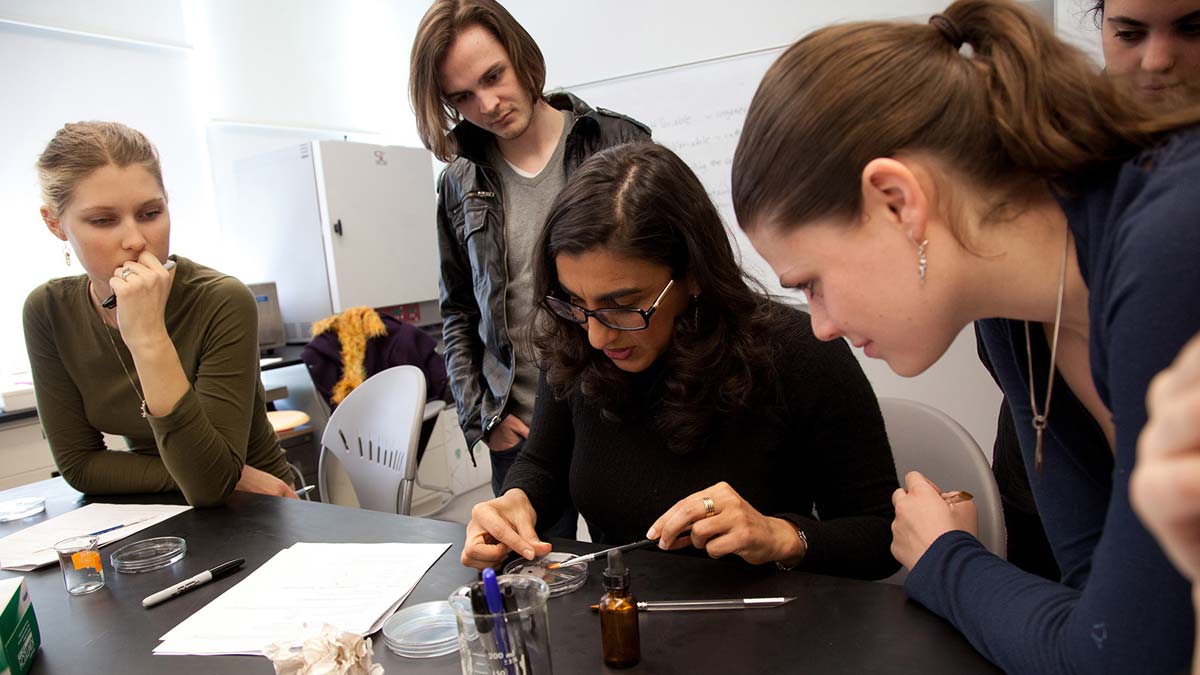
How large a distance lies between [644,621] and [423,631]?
0.86ft

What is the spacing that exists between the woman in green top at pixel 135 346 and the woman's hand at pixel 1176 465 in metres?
1.54

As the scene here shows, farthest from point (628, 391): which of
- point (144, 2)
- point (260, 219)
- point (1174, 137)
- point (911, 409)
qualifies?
point (144, 2)

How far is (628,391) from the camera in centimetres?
133

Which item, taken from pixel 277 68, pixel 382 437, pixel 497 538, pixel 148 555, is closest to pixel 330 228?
pixel 277 68

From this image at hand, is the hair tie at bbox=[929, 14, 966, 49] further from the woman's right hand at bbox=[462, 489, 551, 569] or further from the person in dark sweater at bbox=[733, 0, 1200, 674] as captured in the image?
the woman's right hand at bbox=[462, 489, 551, 569]

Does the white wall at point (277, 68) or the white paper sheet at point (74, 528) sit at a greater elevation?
the white wall at point (277, 68)

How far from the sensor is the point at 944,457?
129 cm

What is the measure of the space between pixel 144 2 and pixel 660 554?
3931mm

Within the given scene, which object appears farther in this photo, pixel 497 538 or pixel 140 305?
pixel 140 305

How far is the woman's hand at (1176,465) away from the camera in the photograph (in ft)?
1.04

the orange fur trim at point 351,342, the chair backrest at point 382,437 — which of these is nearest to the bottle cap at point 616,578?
the chair backrest at point 382,437

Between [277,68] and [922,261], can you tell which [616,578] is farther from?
[277,68]

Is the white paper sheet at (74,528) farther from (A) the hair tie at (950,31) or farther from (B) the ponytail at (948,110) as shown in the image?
(A) the hair tie at (950,31)

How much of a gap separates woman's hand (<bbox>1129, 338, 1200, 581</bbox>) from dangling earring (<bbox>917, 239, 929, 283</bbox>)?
1.20 ft
